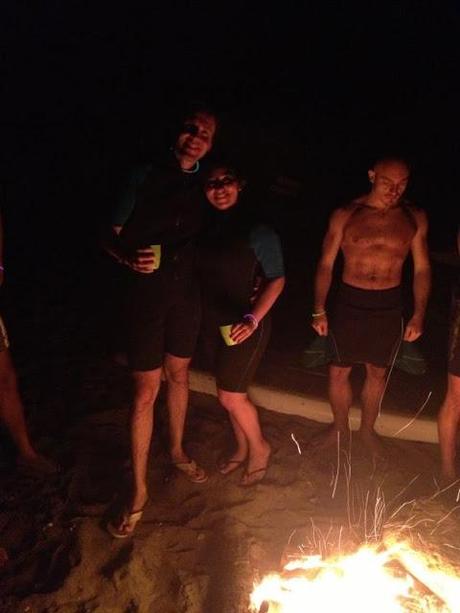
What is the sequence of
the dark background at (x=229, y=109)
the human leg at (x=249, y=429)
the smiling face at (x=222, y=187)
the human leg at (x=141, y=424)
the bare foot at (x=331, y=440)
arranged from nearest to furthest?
1. the smiling face at (x=222, y=187)
2. the human leg at (x=141, y=424)
3. the human leg at (x=249, y=429)
4. the bare foot at (x=331, y=440)
5. the dark background at (x=229, y=109)

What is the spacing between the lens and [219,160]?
3.33 metres

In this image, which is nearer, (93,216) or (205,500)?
(205,500)

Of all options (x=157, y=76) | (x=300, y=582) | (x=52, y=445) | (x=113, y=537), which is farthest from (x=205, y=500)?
(x=157, y=76)

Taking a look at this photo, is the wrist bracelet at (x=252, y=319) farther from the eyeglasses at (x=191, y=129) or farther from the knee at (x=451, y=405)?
the knee at (x=451, y=405)

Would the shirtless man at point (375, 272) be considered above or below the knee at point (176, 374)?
above

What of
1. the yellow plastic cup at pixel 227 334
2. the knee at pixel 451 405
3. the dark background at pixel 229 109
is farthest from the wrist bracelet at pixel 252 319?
the dark background at pixel 229 109

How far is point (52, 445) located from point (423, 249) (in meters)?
3.45

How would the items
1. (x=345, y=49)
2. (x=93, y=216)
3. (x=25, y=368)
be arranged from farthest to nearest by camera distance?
(x=345, y=49), (x=93, y=216), (x=25, y=368)

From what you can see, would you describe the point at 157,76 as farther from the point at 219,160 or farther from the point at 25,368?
the point at 219,160

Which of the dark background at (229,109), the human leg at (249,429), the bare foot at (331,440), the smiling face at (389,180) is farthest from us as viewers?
the dark background at (229,109)

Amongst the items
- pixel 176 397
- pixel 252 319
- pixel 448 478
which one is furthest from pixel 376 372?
pixel 176 397

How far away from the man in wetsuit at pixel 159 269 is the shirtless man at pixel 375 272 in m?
1.26

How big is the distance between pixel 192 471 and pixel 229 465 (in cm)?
31

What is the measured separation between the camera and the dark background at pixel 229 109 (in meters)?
8.26
